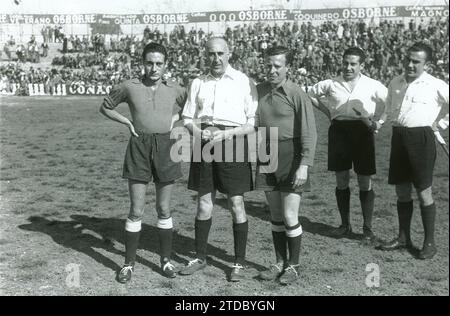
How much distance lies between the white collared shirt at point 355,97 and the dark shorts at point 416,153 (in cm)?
51

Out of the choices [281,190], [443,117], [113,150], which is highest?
[443,117]

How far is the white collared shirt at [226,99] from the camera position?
15.6ft

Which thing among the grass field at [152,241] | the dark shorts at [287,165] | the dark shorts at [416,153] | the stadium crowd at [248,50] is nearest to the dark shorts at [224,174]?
the dark shorts at [287,165]

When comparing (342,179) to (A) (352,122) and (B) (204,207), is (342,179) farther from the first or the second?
(B) (204,207)

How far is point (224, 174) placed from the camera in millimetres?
4848

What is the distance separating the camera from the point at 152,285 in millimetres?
4746

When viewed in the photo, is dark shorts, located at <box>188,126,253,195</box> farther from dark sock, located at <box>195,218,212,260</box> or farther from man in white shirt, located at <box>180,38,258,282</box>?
dark sock, located at <box>195,218,212,260</box>

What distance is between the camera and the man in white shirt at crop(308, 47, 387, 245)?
581cm

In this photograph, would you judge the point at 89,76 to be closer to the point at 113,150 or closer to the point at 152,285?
the point at 113,150

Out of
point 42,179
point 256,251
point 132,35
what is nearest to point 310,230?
point 256,251

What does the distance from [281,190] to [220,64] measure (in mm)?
1287

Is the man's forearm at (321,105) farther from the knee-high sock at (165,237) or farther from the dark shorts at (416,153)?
the knee-high sock at (165,237)

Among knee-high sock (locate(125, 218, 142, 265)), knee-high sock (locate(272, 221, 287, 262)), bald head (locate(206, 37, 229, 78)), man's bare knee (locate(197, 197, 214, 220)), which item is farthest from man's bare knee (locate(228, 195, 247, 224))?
bald head (locate(206, 37, 229, 78))
